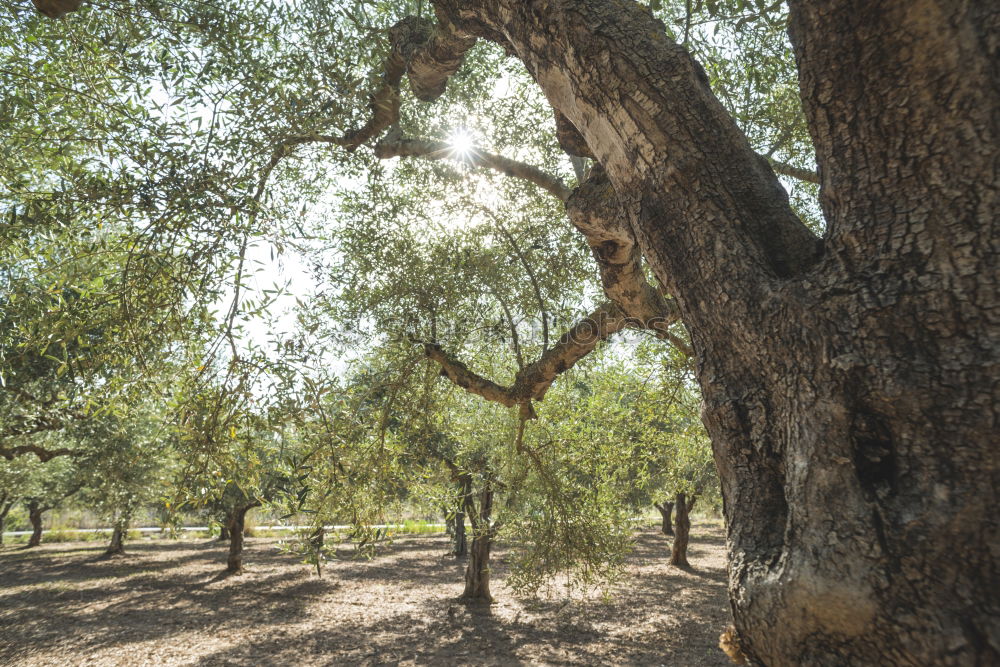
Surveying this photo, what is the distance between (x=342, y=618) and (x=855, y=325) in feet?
50.9

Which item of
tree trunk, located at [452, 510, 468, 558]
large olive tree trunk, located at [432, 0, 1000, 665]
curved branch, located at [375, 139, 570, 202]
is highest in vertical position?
curved branch, located at [375, 139, 570, 202]

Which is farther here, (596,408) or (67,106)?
(596,408)

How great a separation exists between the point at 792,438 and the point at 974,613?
1.99 ft

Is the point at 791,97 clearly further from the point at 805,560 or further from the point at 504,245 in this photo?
the point at 805,560

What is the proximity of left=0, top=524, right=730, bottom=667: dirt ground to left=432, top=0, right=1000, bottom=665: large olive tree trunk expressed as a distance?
735cm

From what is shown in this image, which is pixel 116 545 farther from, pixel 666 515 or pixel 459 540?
pixel 666 515

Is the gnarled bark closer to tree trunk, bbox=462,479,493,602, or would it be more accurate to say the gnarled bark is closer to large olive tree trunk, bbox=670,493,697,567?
tree trunk, bbox=462,479,493,602

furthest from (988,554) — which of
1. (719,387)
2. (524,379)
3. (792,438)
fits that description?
(524,379)

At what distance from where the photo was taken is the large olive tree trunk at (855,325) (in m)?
1.55

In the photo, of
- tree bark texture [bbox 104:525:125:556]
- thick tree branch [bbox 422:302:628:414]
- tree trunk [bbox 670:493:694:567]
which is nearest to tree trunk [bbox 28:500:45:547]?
tree bark texture [bbox 104:525:125:556]

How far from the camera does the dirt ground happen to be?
11.4 m

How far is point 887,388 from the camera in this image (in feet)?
5.54

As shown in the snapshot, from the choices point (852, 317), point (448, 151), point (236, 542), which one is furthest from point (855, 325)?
point (236, 542)

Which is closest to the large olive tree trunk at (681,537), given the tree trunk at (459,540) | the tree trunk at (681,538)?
the tree trunk at (681,538)
